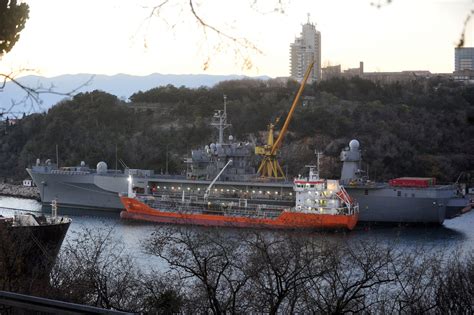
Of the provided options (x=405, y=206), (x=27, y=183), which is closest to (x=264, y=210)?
(x=405, y=206)

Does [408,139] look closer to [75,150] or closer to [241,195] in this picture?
[241,195]

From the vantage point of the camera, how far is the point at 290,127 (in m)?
51.0

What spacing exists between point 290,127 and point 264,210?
2021 centimetres

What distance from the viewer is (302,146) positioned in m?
48.0

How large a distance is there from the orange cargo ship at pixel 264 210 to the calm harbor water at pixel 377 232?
2.90 ft

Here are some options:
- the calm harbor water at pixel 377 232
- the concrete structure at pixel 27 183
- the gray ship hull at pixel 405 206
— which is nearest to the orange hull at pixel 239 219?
the calm harbor water at pixel 377 232

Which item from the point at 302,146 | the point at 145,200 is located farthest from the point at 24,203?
the point at 302,146

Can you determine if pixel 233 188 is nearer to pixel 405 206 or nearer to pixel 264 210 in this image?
pixel 264 210

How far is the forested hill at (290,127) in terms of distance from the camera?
46.9 meters

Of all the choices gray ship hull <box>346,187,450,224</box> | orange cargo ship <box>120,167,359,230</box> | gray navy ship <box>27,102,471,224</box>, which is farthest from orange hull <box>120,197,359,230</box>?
gray ship hull <box>346,187,450,224</box>

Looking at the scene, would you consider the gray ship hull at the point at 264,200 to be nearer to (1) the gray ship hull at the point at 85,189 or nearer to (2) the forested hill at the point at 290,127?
(1) the gray ship hull at the point at 85,189

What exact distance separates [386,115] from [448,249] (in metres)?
30.3

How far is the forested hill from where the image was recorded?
1848 inches

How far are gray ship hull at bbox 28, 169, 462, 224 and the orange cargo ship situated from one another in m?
1.49
